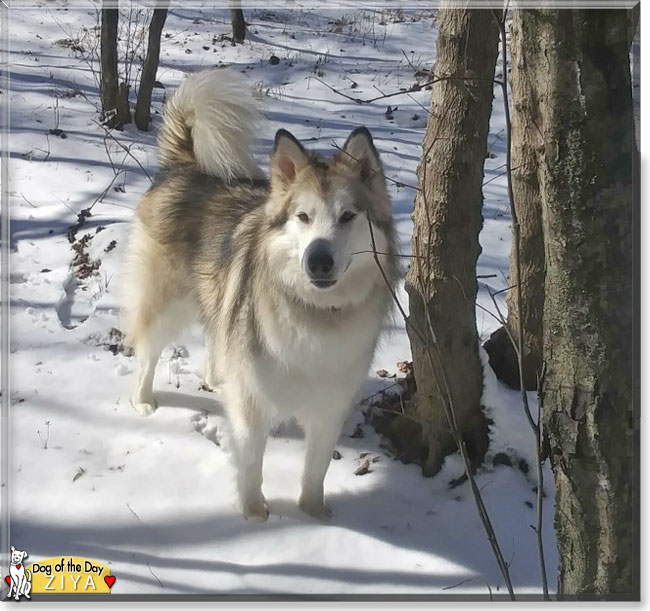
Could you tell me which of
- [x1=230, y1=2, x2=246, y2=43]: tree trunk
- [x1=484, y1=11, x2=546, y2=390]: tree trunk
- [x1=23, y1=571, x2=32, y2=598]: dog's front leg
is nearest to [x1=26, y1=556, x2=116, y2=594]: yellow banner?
[x1=23, y1=571, x2=32, y2=598]: dog's front leg

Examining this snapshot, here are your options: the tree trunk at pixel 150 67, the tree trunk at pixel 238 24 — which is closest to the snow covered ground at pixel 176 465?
the tree trunk at pixel 150 67

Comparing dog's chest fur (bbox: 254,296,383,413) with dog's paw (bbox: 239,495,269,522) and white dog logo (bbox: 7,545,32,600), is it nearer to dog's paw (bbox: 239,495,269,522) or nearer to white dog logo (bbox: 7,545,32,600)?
dog's paw (bbox: 239,495,269,522)

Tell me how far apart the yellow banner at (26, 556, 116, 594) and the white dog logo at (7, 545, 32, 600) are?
2 centimetres

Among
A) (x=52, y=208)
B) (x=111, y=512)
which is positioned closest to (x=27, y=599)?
(x=111, y=512)

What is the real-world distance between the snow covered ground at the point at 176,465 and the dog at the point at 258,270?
18cm

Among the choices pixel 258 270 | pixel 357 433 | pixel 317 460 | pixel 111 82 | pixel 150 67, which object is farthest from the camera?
pixel 111 82

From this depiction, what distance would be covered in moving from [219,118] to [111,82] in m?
2.88

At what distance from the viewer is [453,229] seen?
2.65m

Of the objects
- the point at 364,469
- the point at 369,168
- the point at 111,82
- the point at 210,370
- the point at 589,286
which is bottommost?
the point at 364,469

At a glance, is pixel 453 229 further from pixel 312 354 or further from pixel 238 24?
pixel 238 24

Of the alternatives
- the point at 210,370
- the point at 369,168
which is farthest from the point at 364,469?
the point at 369,168

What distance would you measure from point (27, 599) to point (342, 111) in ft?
16.1

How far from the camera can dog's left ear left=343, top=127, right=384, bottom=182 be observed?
2.31 meters

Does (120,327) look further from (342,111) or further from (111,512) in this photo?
(342,111)
